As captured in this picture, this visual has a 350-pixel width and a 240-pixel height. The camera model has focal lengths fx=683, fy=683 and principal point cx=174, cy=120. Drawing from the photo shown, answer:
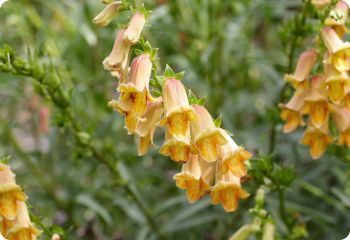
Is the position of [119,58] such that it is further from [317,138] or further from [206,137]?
[317,138]

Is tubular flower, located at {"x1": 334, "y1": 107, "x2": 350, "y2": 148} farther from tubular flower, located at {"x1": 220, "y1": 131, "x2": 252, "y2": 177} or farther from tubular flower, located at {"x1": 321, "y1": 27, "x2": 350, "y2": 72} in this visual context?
tubular flower, located at {"x1": 220, "y1": 131, "x2": 252, "y2": 177}

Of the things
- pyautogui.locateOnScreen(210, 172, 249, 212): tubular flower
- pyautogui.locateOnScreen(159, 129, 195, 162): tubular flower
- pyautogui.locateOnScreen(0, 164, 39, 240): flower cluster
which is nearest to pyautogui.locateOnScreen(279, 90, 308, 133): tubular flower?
pyautogui.locateOnScreen(210, 172, 249, 212): tubular flower

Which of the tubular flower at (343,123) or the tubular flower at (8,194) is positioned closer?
the tubular flower at (8,194)

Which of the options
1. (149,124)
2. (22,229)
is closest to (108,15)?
(149,124)

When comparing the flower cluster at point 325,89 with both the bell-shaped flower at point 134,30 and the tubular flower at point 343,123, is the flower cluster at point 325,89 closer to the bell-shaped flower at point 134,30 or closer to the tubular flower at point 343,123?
the tubular flower at point 343,123

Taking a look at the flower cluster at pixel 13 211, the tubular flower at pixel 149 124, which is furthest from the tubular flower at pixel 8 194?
the tubular flower at pixel 149 124

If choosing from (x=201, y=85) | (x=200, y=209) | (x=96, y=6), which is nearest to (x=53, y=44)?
(x=96, y=6)
